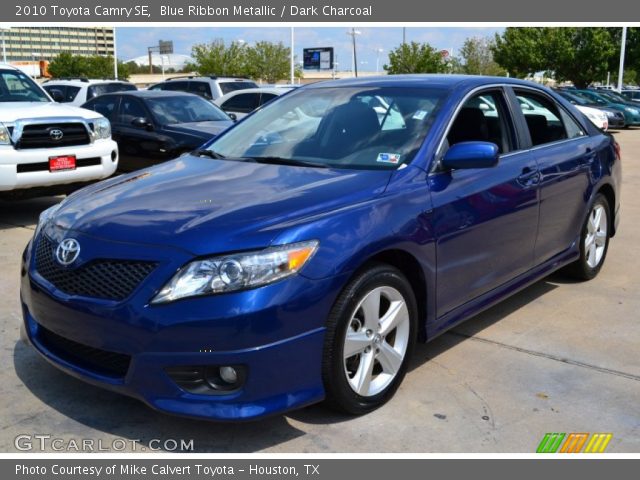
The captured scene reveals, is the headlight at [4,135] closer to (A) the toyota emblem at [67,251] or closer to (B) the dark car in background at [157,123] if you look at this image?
(B) the dark car in background at [157,123]

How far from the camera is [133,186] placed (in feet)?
12.9

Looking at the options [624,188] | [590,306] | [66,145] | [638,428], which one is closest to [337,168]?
[638,428]

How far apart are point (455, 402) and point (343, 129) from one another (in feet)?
5.56

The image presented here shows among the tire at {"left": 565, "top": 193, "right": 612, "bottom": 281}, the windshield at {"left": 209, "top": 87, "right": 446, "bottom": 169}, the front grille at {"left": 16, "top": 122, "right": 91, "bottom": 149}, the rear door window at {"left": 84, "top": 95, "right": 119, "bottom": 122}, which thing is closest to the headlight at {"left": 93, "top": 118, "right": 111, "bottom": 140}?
the front grille at {"left": 16, "top": 122, "right": 91, "bottom": 149}

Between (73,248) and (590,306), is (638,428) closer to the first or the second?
(590,306)

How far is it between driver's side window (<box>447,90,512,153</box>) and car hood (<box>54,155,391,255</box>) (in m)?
0.99

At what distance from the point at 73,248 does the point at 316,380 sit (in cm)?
125

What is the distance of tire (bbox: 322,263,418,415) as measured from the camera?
324cm

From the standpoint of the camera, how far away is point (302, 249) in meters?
3.11

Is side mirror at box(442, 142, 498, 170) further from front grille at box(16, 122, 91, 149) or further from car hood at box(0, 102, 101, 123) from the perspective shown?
car hood at box(0, 102, 101, 123)

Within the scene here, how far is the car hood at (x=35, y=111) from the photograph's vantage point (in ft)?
25.1

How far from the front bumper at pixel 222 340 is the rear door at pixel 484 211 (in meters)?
0.95

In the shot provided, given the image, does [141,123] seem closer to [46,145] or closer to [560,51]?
[46,145]

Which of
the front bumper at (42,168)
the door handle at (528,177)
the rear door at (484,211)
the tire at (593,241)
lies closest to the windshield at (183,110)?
the front bumper at (42,168)
